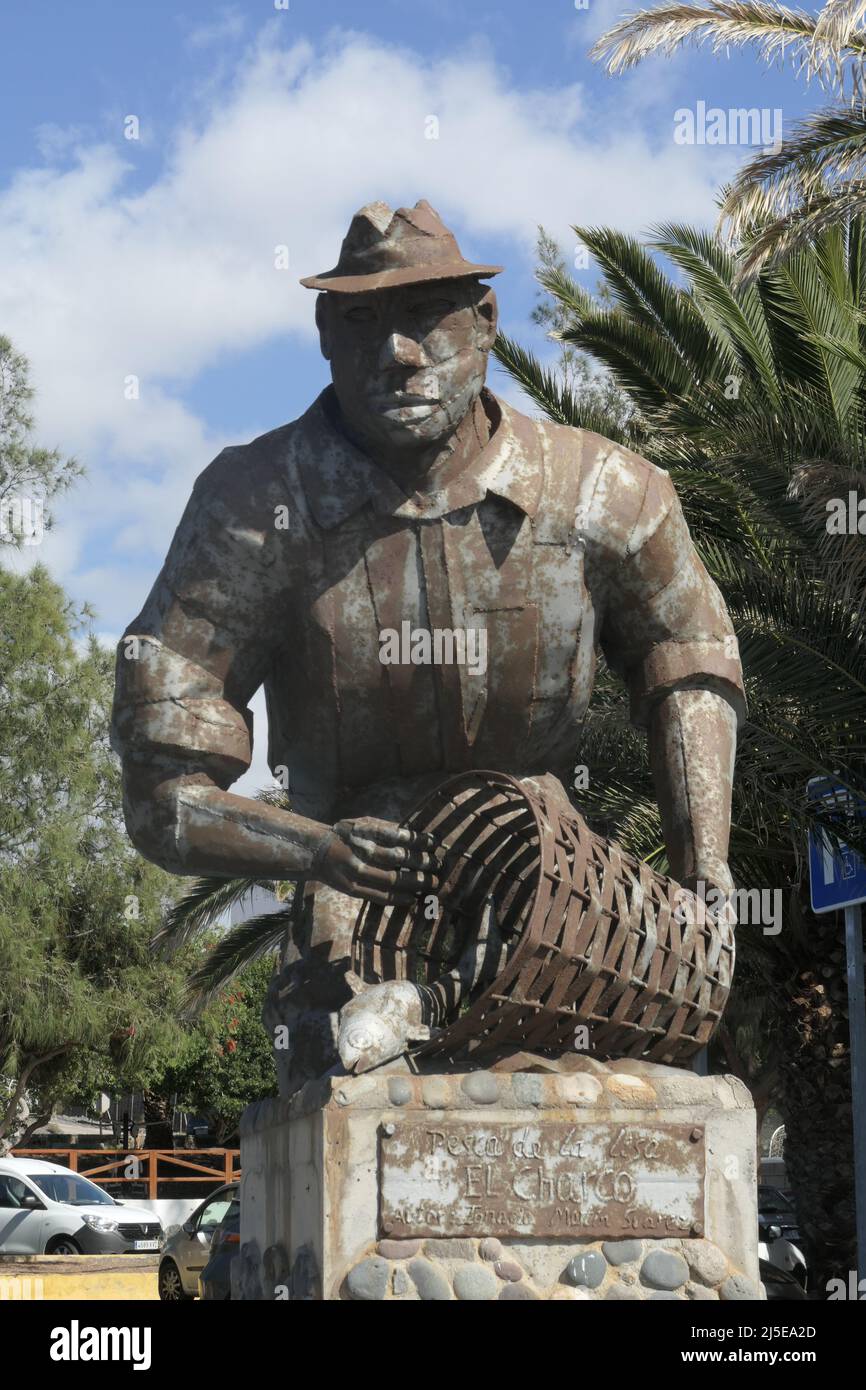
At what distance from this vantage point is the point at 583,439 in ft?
16.4

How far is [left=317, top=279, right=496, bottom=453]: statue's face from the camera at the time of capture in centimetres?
466

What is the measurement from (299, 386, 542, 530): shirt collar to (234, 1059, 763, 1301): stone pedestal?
142 centimetres

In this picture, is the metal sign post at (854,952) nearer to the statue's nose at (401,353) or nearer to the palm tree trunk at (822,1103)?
the statue's nose at (401,353)

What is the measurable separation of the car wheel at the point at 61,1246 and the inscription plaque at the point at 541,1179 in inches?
772

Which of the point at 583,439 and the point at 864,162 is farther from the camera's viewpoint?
the point at 864,162

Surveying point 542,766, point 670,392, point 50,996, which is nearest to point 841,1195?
point 670,392

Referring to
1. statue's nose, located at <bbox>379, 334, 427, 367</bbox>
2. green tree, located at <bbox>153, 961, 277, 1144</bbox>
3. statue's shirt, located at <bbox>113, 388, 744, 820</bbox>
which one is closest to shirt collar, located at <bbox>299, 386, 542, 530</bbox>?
statue's shirt, located at <bbox>113, 388, 744, 820</bbox>

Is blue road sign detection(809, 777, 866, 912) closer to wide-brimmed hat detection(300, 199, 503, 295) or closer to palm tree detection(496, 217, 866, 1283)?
palm tree detection(496, 217, 866, 1283)

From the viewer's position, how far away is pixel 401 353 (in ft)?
15.2

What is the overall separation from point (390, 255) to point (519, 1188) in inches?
90.7

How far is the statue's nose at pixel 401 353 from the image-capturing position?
15.2 ft

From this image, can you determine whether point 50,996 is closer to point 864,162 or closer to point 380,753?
point 864,162
